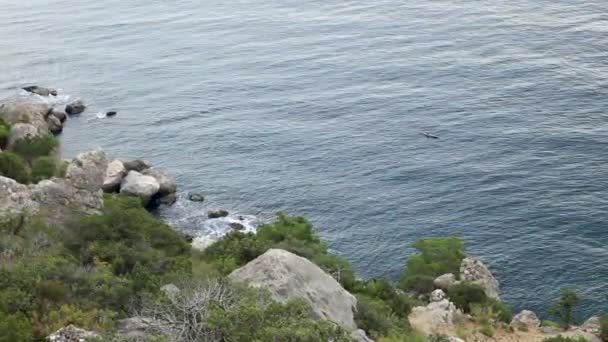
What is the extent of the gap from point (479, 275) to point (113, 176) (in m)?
39.2

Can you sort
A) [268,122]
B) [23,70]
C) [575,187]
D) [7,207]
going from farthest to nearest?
[23,70] < [268,122] < [575,187] < [7,207]

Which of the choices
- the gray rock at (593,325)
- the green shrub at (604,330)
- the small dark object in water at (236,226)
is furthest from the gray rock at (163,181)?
the green shrub at (604,330)

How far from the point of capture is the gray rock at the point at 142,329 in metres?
20.8

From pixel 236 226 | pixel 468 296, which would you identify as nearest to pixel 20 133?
pixel 236 226

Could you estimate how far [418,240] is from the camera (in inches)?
2443

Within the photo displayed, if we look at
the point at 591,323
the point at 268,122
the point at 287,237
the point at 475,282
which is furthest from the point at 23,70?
the point at 591,323

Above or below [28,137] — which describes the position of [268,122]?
below

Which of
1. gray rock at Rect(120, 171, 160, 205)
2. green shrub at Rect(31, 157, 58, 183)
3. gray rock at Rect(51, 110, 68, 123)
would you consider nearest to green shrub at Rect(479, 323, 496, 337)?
green shrub at Rect(31, 157, 58, 183)

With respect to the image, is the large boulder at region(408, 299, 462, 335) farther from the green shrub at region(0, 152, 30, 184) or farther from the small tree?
the green shrub at region(0, 152, 30, 184)

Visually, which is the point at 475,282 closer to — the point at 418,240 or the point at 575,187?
the point at 418,240

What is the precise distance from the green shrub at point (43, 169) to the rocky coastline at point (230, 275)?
1.34 meters

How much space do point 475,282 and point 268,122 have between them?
144 feet

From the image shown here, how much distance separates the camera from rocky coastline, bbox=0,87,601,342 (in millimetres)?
28562

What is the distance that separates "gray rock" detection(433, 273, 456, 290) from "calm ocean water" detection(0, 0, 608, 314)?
5.22 m
